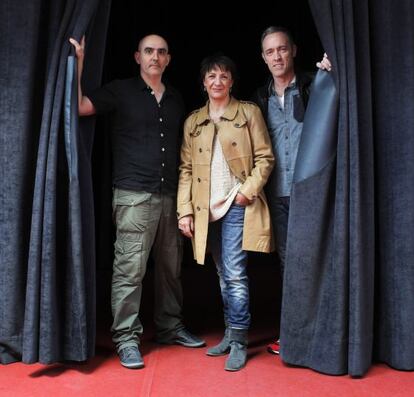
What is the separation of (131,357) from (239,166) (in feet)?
3.42

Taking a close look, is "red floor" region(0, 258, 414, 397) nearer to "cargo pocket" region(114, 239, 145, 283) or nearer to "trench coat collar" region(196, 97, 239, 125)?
"cargo pocket" region(114, 239, 145, 283)

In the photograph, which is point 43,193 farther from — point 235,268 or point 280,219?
point 280,219

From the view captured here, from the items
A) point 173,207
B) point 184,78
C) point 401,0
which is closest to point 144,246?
point 173,207

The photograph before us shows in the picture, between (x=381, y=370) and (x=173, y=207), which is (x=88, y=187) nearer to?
(x=173, y=207)

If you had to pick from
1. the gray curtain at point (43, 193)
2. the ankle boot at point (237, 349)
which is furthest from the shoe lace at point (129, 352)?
the ankle boot at point (237, 349)

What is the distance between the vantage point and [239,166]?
9.00 ft

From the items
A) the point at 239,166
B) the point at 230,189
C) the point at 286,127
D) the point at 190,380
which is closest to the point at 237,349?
the point at 190,380

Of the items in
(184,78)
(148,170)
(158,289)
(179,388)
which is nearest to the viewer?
(179,388)

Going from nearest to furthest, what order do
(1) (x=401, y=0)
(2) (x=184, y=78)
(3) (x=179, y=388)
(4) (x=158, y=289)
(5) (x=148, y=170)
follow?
(3) (x=179, y=388), (1) (x=401, y=0), (5) (x=148, y=170), (4) (x=158, y=289), (2) (x=184, y=78)

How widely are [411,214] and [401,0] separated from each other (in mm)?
980

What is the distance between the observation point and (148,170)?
2.79 metres

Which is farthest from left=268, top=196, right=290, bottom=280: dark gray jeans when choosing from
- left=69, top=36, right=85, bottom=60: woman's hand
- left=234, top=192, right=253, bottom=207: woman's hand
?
left=69, top=36, right=85, bottom=60: woman's hand

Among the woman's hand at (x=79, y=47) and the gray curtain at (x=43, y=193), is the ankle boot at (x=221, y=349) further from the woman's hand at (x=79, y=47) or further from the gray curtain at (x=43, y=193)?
the woman's hand at (x=79, y=47)

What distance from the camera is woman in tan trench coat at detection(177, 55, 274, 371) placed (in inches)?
107
